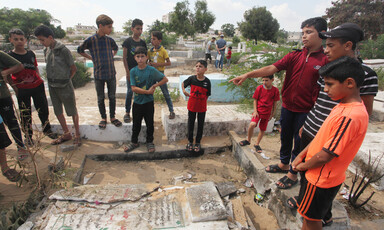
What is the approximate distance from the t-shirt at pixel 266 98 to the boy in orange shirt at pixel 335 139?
172 centimetres

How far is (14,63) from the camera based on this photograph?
2875 mm

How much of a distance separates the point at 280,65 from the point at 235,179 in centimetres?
184

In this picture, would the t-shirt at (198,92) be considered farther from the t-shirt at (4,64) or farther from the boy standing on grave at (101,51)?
the t-shirt at (4,64)

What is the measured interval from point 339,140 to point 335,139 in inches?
0.9

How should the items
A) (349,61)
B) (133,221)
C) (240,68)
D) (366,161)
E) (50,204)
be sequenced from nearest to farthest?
(349,61)
(133,221)
(50,204)
(366,161)
(240,68)

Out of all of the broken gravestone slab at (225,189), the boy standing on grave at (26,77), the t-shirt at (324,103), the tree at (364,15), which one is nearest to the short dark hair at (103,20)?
the boy standing on grave at (26,77)

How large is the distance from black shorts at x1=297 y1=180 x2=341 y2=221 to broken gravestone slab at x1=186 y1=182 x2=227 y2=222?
2.17ft

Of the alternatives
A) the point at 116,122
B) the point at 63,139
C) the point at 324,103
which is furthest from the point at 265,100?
the point at 63,139

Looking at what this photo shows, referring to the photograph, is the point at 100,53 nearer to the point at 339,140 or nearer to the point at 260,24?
the point at 339,140

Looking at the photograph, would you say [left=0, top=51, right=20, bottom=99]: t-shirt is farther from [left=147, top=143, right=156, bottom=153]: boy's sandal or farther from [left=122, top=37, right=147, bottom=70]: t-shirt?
[left=147, top=143, right=156, bottom=153]: boy's sandal

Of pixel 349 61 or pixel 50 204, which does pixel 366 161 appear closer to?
pixel 349 61

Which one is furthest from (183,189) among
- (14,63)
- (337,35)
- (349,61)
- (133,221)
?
(14,63)

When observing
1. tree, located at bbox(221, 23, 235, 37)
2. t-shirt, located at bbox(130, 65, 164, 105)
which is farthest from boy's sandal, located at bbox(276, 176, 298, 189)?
tree, located at bbox(221, 23, 235, 37)

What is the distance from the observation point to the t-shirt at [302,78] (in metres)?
2.10
